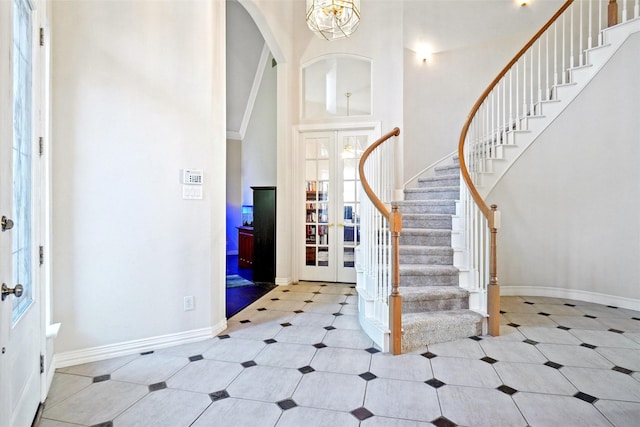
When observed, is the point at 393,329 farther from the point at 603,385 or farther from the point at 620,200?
the point at 620,200

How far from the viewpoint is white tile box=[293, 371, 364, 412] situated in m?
2.11

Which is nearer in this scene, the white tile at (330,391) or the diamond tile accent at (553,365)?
the white tile at (330,391)

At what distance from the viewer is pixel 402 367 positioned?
261 centimetres

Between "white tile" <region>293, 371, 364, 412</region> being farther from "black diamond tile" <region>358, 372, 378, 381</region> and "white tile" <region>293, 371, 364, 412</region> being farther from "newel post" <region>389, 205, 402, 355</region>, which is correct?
"newel post" <region>389, 205, 402, 355</region>

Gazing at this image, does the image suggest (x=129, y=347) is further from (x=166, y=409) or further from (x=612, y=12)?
(x=612, y=12)

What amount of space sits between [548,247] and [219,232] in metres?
4.24

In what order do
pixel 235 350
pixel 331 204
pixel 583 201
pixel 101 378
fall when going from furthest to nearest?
pixel 331 204 → pixel 583 201 → pixel 235 350 → pixel 101 378

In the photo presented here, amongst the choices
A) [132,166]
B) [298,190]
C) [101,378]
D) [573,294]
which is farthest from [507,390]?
[298,190]

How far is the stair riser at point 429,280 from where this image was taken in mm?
3539

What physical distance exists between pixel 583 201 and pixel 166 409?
5.05m

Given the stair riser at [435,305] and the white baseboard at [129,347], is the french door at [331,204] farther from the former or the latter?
the white baseboard at [129,347]

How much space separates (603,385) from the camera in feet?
7.62

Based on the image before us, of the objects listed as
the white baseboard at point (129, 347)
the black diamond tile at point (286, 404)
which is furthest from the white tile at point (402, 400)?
the white baseboard at point (129, 347)

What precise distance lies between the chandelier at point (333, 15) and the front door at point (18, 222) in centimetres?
232
